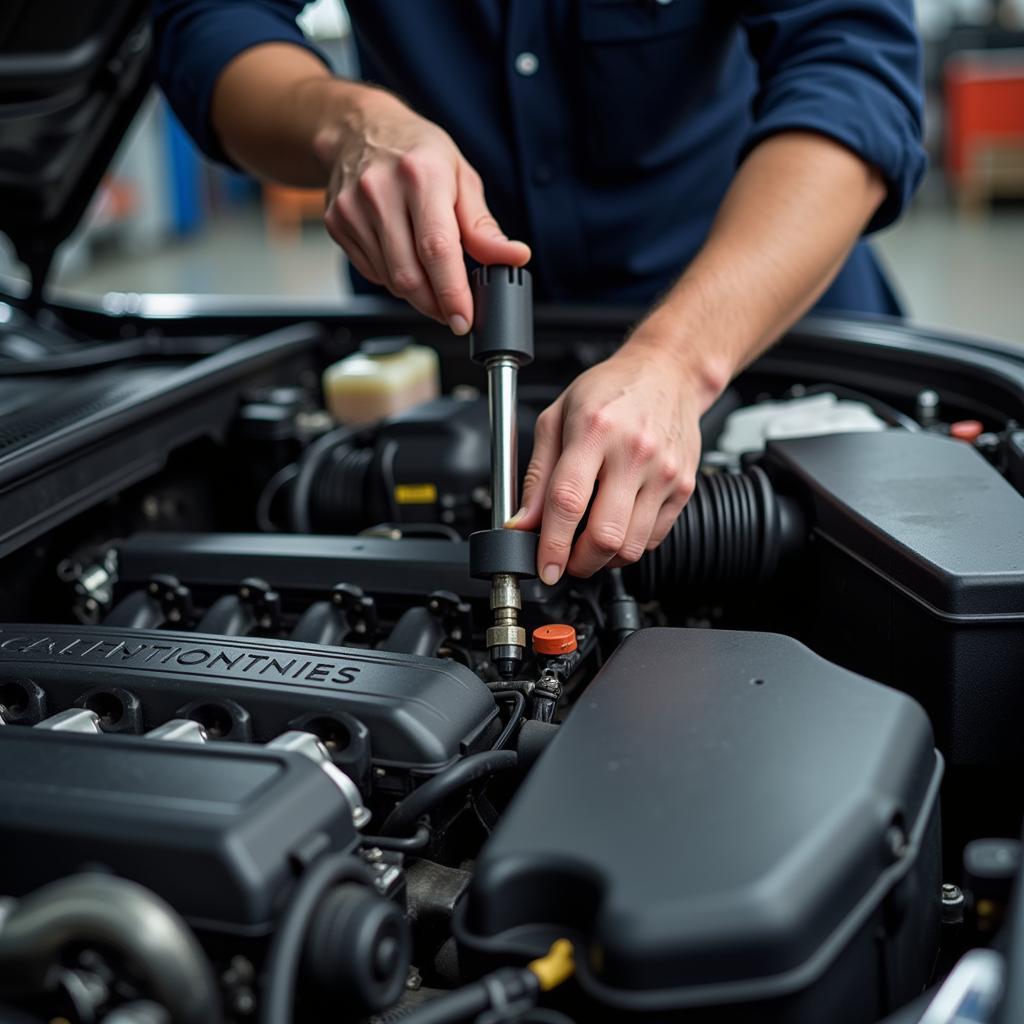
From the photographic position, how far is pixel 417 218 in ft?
2.93

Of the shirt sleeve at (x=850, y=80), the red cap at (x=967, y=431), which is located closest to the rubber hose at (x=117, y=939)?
the red cap at (x=967, y=431)

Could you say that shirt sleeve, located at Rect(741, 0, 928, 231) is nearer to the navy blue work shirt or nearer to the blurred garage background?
the navy blue work shirt

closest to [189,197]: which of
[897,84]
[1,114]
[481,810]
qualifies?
[1,114]

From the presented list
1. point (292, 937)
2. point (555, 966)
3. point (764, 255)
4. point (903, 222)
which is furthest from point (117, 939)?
point (903, 222)

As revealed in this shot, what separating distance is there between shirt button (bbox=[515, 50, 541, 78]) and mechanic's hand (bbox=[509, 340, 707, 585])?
0.61 meters

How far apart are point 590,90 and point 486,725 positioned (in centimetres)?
89

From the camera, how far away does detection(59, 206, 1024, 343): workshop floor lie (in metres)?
4.63

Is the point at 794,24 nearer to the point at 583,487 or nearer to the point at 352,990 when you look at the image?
the point at 583,487

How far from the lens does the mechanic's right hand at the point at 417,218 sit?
34.6 inches

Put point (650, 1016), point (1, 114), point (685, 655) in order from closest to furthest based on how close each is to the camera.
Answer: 1. point (650, 1016)
2. point (685, 655)
3. point (1, 114)

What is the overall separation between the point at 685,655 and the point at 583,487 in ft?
0.50

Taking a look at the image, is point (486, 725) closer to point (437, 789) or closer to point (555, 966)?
point (437, 789)

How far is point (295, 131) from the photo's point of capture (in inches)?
46.0

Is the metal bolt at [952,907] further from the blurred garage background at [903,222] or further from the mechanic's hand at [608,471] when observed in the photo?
the blurred garage background at [903,222]
